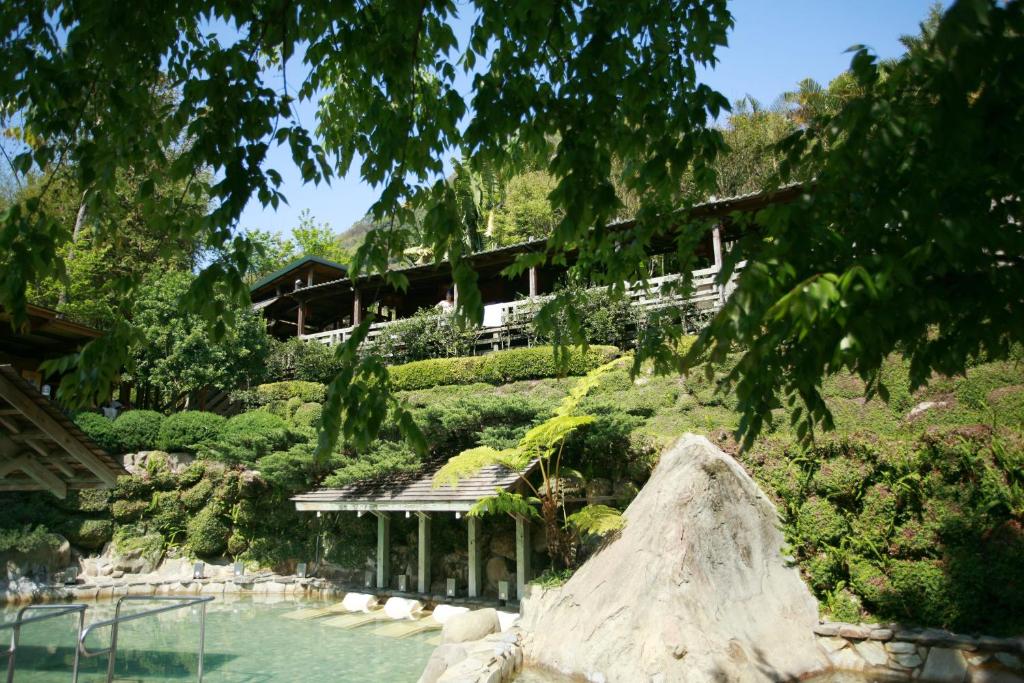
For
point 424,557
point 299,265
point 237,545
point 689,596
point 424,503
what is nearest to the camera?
point 689,596

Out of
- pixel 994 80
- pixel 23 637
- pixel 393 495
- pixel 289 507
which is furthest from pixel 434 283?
pixel 994 80

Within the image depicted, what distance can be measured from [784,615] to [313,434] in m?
10.1

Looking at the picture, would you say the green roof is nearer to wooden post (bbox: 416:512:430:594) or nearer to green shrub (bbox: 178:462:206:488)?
green shrub (bbox: 178:462:206:488)

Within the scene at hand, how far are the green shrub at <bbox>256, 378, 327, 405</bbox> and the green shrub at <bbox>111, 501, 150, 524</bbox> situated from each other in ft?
16.6

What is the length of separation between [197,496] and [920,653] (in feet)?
51.5

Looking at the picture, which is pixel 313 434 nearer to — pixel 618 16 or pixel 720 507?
pixel 720 507

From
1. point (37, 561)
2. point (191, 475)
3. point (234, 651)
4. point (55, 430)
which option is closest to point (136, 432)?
point (191, 475)

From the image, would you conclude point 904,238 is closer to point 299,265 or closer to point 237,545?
point 237,545

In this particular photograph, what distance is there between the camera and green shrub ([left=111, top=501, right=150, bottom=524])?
16641mm

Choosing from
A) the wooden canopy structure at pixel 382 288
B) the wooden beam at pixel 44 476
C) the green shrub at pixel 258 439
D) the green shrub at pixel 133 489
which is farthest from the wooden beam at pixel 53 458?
the wooden canopy structure at pixel 382 288

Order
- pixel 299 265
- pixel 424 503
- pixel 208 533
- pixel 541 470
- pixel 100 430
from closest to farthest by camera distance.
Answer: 1. pixel 541 470
2. pixel 424 503
3. pixel 208 533
4. pixel 100 430
5. pixel 299 265

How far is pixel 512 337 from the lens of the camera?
21219 millimetres

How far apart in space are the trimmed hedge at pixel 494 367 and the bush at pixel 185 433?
5267 mm

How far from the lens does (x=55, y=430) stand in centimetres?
668
